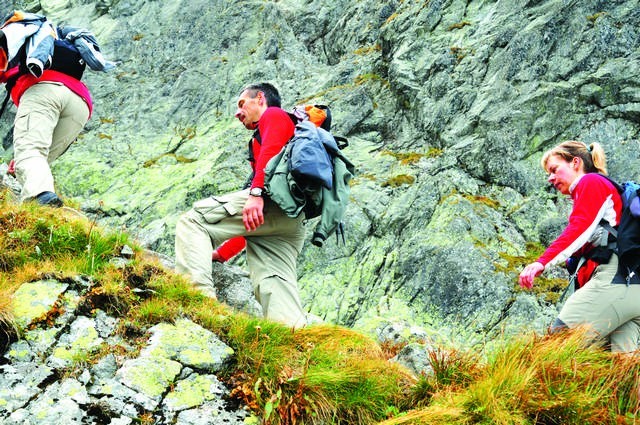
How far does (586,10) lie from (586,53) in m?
1.80

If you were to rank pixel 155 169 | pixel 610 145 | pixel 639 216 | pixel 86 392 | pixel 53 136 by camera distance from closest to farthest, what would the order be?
pixel 86 392
pixel 639 216
pixel 53 136
pixel 610 145
pixel 155 169

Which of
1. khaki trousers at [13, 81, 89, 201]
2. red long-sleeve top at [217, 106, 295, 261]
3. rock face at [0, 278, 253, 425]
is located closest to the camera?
rock face at [0, 278, 253, 425]

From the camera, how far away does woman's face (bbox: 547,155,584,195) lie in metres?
7.04

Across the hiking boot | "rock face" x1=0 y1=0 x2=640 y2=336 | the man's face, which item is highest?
the man's face

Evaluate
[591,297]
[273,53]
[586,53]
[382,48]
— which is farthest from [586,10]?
[591,297]

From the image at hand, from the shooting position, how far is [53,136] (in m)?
9.38

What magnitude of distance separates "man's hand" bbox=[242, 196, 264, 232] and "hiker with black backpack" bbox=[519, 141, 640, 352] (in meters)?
3.30

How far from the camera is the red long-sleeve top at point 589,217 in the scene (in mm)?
6426

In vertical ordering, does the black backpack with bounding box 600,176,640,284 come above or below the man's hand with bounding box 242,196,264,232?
above

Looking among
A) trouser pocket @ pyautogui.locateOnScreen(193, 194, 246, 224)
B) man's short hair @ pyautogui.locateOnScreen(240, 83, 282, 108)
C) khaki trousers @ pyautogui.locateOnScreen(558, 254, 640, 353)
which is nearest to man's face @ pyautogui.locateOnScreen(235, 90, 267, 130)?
man's short hair @ pyautogui.locateOnScreen(240, 83, 282, 108)

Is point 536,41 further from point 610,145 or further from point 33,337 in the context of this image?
point 33,337

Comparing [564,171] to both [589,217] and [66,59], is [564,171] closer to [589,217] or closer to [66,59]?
[589,217]

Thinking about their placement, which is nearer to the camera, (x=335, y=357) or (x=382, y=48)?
(x=335, y=357)

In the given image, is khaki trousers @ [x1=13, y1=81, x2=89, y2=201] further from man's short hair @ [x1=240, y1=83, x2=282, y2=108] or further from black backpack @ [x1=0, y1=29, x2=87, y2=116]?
man's short hair @ [x1=240, y1=83, x2=282, y2=108]
